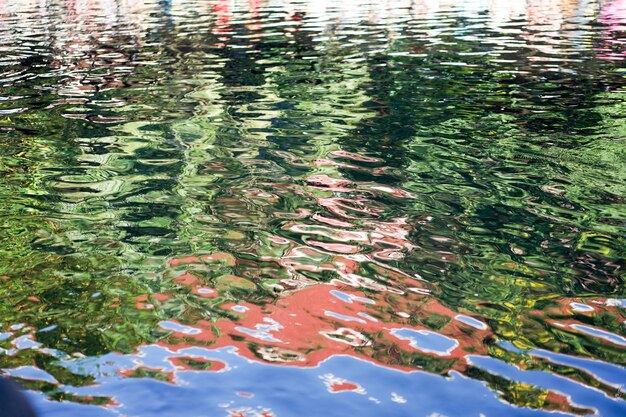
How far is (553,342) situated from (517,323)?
1.17 ft

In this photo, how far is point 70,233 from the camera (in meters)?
8.05

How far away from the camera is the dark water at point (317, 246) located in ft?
17.3

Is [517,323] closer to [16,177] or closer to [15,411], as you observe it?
[15,411]

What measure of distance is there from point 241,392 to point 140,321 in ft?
4.44

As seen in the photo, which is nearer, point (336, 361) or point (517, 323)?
point (336, 361)

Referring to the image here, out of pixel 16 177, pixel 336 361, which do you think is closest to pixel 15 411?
pixel 336 361

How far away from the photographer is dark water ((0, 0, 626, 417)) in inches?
207

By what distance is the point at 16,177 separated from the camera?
1030 cm

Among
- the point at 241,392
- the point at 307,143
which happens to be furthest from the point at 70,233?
the point at 307,143

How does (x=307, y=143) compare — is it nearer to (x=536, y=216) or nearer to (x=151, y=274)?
(x=536, y=216)

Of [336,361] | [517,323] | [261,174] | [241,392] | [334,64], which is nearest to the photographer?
[241,392]

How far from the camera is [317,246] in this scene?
7.59 metres

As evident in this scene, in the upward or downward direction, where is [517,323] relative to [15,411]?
downward

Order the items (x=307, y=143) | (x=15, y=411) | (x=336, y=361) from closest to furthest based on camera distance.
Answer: (x=15, y=411)
(x=336, y=361)
(x=307, y=143)
